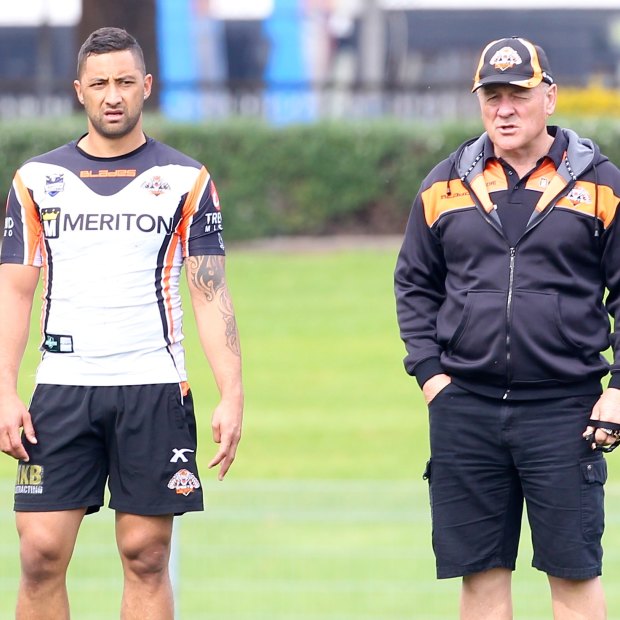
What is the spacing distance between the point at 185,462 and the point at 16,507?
1.80 feet

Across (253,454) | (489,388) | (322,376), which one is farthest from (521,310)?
(322,376)

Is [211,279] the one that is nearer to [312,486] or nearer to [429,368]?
[429,368]

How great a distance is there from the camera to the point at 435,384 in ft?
16.3

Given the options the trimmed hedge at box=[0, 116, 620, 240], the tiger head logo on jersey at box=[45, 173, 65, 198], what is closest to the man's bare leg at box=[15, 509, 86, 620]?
the tiger head logo on jersey at box=[45, 173, 65, 198]

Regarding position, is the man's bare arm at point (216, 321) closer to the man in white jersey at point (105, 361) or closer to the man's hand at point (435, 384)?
the man in white jersey at point (105, 361)

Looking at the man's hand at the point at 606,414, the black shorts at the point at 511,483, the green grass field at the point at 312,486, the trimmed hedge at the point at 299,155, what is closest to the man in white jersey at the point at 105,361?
the black shorts at the point at 511,483

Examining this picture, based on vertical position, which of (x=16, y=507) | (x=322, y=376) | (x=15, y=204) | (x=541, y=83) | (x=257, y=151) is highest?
(x=541, y=83)

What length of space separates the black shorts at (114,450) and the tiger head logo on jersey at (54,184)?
611mm

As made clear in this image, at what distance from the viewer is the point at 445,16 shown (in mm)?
31453

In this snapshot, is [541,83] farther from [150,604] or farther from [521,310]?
[150,604]

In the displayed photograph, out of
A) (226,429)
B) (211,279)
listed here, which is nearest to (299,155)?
(211,279)

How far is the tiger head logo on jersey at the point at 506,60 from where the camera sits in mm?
4871

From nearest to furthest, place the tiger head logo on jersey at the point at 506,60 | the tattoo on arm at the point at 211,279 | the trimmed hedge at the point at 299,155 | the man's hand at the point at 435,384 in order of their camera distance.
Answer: the tiger head logo on jersey at the point at 506,60
the man's hand at the point at 435,384
the tattoo on arm at the point at 211,279
the trimmed hedge at the point at 299,155

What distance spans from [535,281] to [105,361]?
4.44 feet
